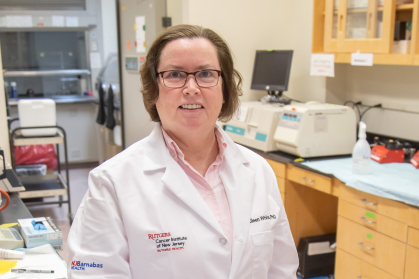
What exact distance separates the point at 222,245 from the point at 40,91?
517 centimetres

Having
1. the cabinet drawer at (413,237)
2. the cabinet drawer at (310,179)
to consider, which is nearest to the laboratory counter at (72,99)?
the cabinet drawer at (310,179)

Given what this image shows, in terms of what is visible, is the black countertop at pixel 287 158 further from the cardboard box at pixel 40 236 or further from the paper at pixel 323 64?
the cardboard box at pixel 40 236

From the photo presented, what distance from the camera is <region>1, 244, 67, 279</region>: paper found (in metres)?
1.41

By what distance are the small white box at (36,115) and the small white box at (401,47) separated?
278 cm

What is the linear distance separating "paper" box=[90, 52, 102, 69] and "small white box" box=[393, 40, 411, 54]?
3900 millimetres

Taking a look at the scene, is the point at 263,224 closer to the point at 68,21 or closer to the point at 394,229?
the point at 394,229

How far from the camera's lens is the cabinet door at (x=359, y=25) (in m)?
2.46

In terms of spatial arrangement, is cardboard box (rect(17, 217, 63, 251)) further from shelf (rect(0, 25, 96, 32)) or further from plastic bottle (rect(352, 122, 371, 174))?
shelf (rect(0, 25, 96, 32))

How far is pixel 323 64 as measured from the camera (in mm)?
2984

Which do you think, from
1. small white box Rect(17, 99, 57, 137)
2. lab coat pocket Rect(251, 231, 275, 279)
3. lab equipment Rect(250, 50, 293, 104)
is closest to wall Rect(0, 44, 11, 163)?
small white box Rect(17, 99, 57, 137)

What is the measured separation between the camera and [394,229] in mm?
2094

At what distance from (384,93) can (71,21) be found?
158 inches

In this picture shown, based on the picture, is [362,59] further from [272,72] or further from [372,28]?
[272,72]

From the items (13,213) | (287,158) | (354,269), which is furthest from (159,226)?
(287,158)
